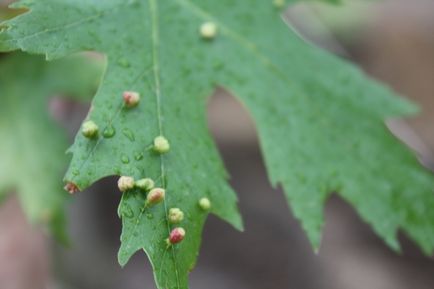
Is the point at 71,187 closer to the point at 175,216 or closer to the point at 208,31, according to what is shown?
the point at 175,216

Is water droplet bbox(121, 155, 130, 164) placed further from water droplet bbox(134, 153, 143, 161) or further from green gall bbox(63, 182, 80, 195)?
green gall bbox(63, 182, 80, 195)

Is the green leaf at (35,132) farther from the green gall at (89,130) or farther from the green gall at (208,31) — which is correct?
the green gall at (89,130)

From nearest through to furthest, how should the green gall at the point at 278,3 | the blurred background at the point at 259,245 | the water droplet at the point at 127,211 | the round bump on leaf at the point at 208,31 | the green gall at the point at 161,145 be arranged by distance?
the water droplet at the point at 127,211 → the green gall at the point at 161,145 → the round bump on leaf at the point at 208,31 → the green gall at the point at 278,3 → the blurred background at the point at 259,245

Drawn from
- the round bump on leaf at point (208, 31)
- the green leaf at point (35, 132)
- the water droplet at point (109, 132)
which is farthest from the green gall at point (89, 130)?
the green leaf at point (35, 132)

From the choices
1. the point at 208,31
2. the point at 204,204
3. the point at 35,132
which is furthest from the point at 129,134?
the point at 35,132

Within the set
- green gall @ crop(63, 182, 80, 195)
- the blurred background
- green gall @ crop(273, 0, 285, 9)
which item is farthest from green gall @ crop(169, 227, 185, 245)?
the blurred background

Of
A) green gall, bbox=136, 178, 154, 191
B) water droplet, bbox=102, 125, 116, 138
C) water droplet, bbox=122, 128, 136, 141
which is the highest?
water droplet, bbox=102, 125, 116, 138

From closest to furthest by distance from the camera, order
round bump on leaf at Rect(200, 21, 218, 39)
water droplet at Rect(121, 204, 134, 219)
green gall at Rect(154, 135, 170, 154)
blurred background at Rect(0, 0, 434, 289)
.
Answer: water droplet at Rect(121, 204, 134, 219) < green gall at Rect(154, 135, 170, 154) < round bump on leaf at Rect(200, 21, 218, 39) < blurred background at Rect(0, 0, 434, 289)
